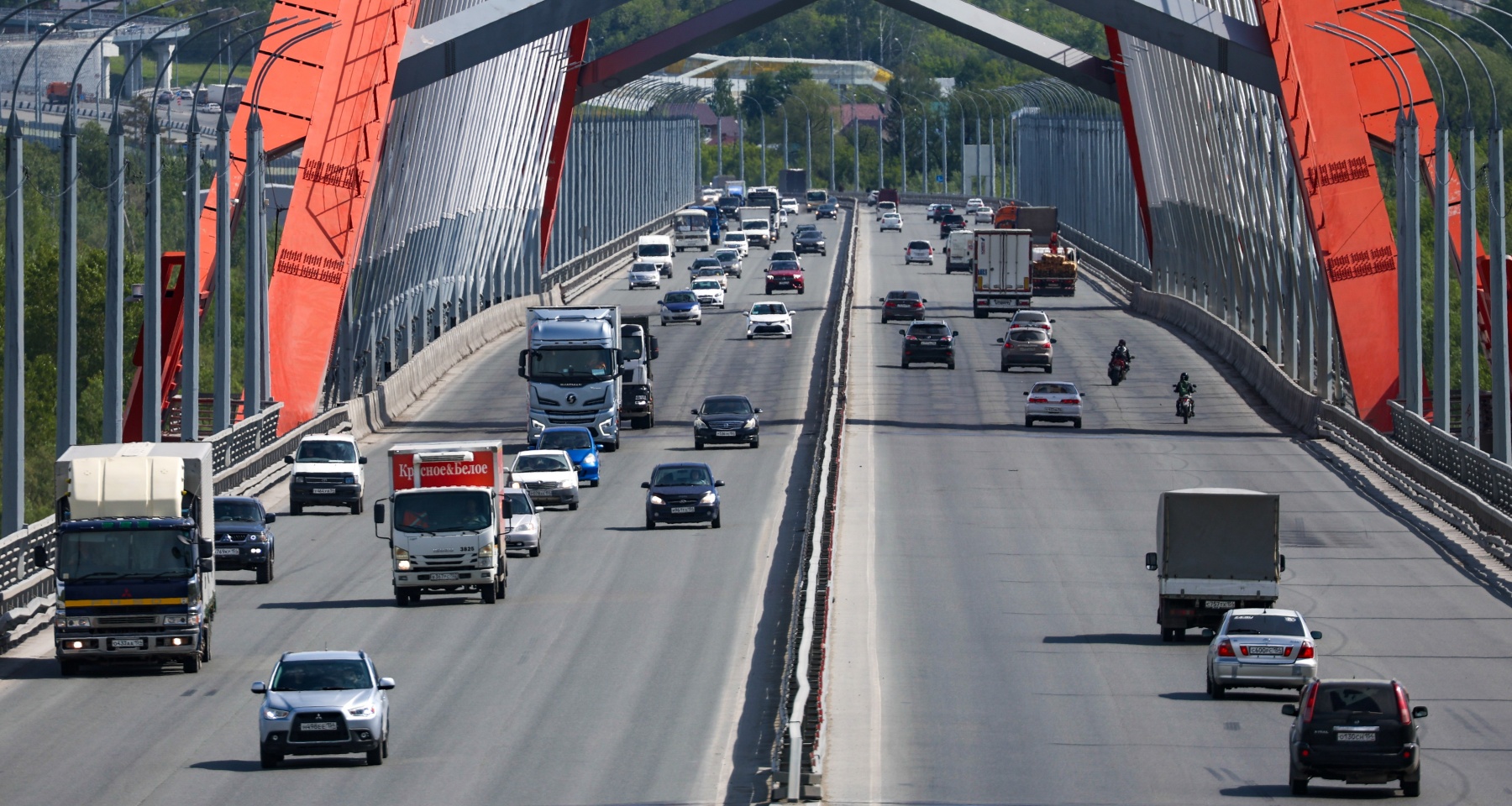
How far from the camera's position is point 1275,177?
242 feet

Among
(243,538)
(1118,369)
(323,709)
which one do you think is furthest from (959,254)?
(323,709)

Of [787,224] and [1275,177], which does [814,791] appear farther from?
Answer: [787,224]

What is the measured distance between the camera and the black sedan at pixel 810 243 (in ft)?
453

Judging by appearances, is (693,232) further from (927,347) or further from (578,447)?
(578,447)

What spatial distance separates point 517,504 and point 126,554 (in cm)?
1264

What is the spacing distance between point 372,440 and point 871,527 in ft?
70.0

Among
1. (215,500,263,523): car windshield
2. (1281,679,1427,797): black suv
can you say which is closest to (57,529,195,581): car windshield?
(215,500,263,523): car windshield

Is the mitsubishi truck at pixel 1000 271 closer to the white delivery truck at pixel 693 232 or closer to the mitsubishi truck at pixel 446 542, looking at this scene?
the white delivery truck at pixel 693 232

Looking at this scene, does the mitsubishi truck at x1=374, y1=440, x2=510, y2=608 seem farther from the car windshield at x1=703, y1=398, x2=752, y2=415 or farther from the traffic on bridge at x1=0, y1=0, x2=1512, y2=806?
the car windshield at x1=703, y1=398, x2=752, y2=415

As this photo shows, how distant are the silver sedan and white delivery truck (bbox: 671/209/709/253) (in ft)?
402

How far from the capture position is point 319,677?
2275 cm

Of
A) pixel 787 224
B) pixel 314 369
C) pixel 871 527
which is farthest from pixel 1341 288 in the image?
pixel 787 224

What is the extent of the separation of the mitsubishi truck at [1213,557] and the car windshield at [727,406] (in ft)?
88.5

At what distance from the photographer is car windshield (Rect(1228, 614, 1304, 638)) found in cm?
2675
